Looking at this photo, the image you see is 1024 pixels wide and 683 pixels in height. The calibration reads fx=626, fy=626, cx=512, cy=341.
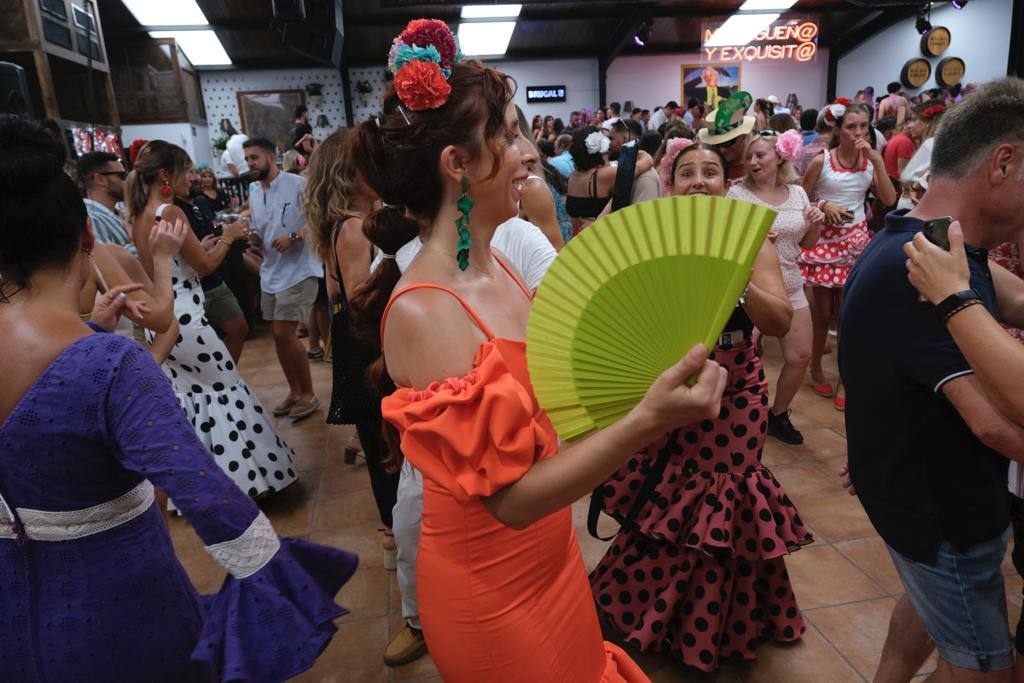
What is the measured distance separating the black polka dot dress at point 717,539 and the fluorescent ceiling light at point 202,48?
13.6 meters

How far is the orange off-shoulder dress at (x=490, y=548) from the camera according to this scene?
91 cm

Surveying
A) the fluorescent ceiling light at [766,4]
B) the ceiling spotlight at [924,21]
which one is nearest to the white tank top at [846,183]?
the fluorescent ceiling light at [766,4]

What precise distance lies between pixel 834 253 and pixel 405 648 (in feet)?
11.8

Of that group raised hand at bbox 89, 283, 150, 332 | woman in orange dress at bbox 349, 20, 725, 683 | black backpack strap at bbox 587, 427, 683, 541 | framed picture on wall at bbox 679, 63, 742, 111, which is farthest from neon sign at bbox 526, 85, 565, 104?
woman in orange dress at bbox 349, 20, 725, 683

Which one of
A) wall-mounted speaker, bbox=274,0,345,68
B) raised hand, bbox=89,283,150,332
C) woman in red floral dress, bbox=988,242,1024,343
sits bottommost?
woman in red floral dress, bbox=988,242,1024,343

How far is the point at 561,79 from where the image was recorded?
49.2ft

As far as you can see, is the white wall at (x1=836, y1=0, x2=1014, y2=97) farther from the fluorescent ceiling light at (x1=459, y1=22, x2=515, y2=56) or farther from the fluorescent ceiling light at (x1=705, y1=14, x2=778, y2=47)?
the fluorescent ceiling light at (x1=459, y1=22, x2=515, y2=56)

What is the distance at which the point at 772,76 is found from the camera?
614 inches

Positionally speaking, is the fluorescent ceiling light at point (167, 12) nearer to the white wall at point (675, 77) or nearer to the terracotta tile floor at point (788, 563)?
the white wall at point (675, 77)

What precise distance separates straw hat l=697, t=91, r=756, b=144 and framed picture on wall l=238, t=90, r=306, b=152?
12.4m

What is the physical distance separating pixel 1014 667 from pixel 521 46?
49.4 ft

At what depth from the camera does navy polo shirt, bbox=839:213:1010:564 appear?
1.24m

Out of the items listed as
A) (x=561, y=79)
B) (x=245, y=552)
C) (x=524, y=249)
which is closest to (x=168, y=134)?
(x=561, y=79)

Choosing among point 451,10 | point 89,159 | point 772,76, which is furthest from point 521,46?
point 89,159
